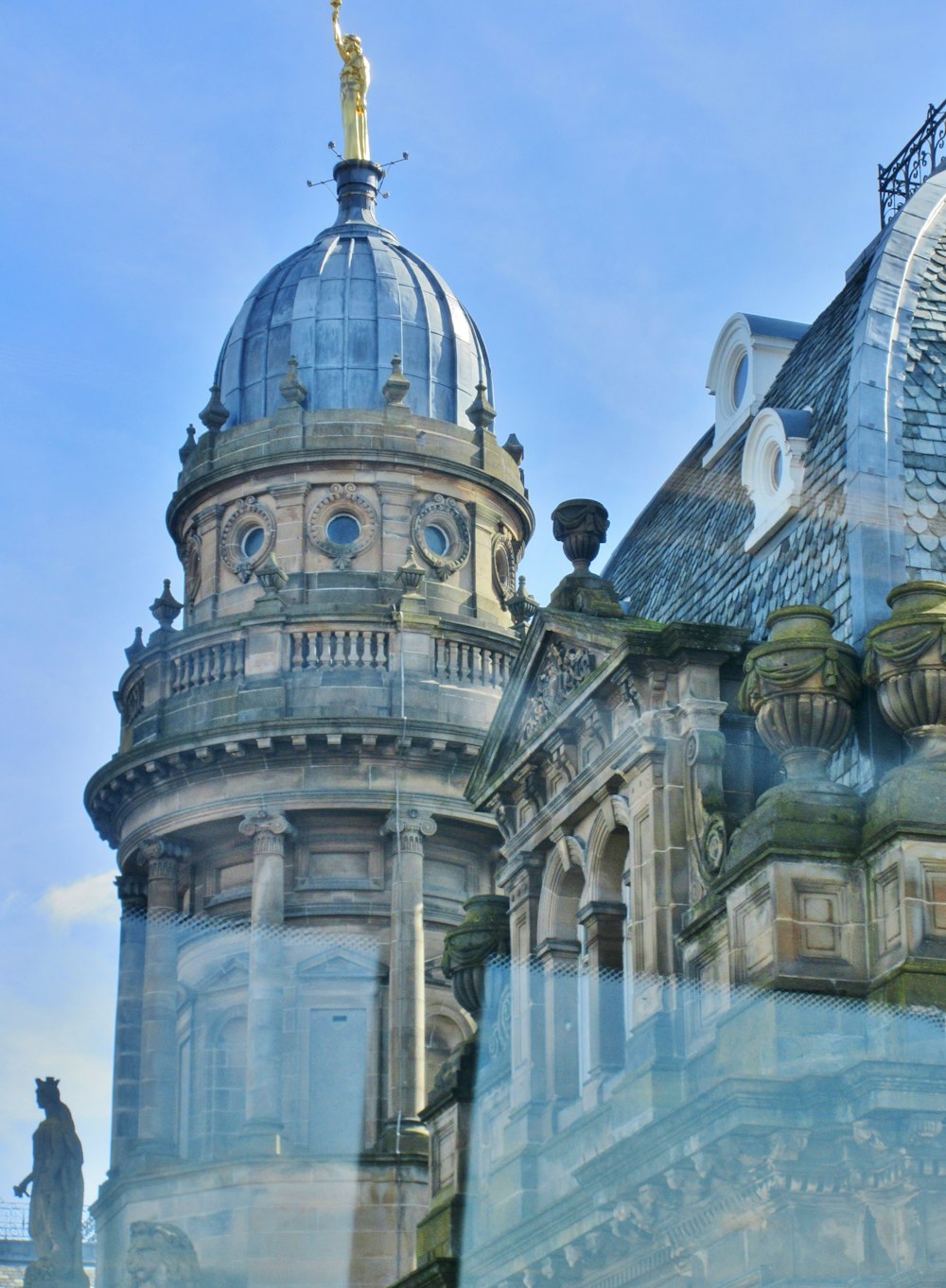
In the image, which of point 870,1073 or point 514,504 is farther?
point 514,504

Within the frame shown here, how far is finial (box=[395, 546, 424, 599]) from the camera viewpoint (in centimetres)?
5341

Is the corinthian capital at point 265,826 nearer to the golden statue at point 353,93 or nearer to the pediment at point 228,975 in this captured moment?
the pediment at point 228,975

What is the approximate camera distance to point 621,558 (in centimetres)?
4081

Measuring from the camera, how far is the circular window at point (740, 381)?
126 ft

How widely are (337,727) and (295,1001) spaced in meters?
4.88

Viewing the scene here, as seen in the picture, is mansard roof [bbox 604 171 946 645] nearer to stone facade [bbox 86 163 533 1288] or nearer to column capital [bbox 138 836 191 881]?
stone facade [bbox 86 163 533 1288]

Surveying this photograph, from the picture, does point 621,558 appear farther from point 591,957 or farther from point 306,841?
point 306,841

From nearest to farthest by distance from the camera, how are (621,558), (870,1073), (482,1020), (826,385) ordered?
1. (870,1073)
2. (826,385)
3. (482,1020)
4. (621,558)

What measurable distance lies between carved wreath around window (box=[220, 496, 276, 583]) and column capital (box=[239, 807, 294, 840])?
4.90m

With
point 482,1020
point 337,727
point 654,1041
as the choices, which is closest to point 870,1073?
point 654,1041

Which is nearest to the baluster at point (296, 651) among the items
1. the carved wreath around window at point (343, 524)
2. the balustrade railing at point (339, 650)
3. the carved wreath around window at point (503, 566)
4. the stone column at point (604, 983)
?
the balustrade railing at point (339, 650)

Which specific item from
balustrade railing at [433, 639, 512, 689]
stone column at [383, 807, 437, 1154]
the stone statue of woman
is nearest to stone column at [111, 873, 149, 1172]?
the stone statue of woman

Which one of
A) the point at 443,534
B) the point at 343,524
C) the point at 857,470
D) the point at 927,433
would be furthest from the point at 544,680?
the point at 443,534

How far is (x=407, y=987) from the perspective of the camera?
52.0 metres
